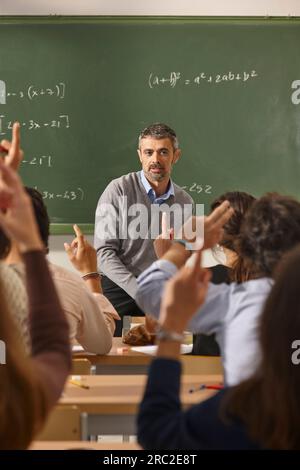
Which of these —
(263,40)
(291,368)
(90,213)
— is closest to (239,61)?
(263,40)

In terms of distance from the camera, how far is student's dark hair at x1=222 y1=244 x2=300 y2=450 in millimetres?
1229

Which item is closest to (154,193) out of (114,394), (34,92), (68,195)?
(68,195)

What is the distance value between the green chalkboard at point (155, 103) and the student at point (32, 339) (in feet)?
13.6

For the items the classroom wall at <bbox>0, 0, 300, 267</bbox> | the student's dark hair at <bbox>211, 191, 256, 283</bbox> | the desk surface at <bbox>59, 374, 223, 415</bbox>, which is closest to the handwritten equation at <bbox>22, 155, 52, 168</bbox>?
the classroom wall at <bbox>0, 0, 300, 267</bbox>

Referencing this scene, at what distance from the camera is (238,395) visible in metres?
1.27

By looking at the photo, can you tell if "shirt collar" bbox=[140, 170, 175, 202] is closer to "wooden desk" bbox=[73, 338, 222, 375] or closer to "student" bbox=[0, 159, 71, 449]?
"wooden desk" bbox=[73, 338, 222, 375]

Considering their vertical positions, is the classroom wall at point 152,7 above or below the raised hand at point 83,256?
above

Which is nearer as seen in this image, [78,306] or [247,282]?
[247,282]

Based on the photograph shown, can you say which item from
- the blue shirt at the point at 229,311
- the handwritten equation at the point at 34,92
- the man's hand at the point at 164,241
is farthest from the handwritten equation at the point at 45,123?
the blue shirt at the point at 229,311

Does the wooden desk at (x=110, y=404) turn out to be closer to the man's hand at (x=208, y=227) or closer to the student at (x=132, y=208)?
the man's hand at (x=208, y=227)

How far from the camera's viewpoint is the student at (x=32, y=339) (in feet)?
4.12

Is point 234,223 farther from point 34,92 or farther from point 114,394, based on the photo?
point 34,92

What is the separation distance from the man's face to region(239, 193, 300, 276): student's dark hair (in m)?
2.72

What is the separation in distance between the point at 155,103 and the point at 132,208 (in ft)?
2.90
